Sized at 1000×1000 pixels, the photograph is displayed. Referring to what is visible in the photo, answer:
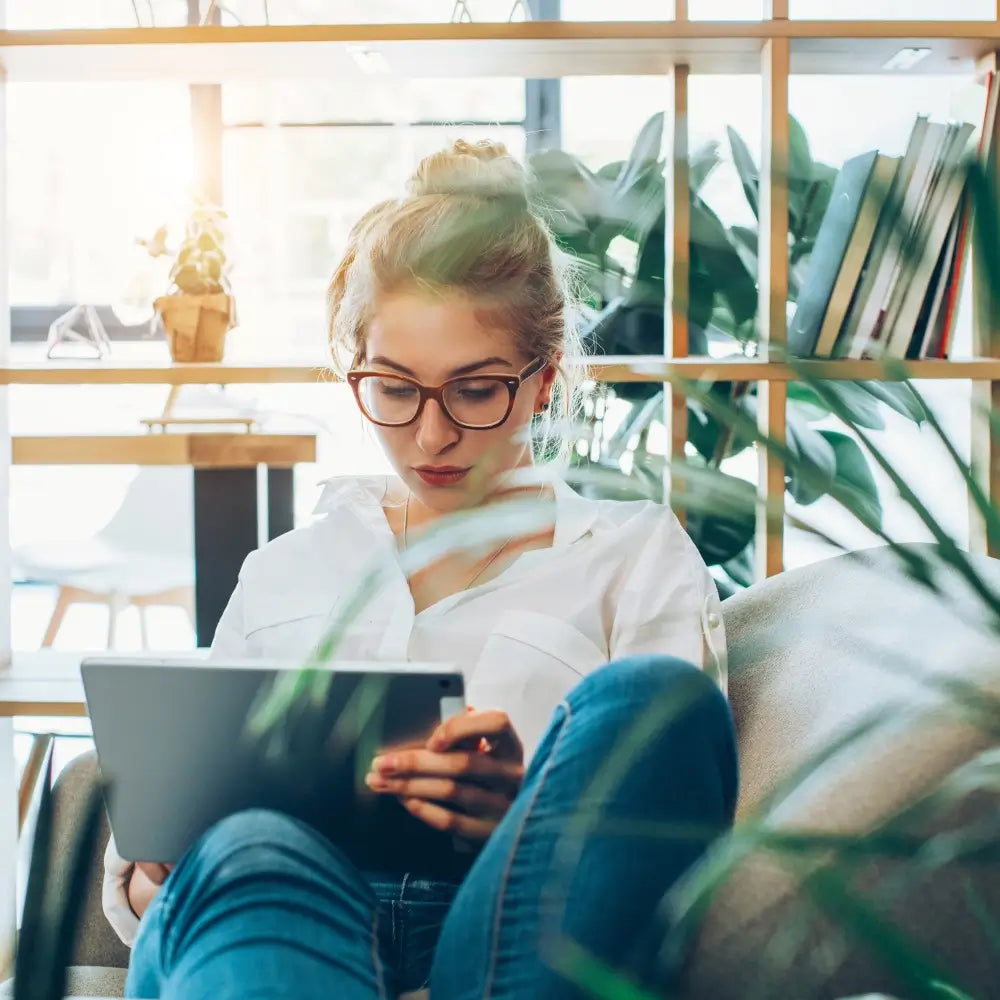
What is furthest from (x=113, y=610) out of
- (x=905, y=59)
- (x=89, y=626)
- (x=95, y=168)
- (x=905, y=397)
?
(x=905, y=397)

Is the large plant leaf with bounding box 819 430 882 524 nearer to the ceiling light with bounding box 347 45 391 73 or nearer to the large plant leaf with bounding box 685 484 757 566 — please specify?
the large plant leaf with bounding box 685 484 757 566

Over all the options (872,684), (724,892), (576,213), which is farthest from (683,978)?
(576,213)

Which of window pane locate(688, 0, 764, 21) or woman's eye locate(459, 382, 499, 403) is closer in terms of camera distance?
woman's eye locate(459, 382, 499, 403)

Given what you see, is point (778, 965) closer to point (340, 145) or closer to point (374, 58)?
point (374, 58)

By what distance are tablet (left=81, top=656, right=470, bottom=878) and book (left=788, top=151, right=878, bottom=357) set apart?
0.95 metres

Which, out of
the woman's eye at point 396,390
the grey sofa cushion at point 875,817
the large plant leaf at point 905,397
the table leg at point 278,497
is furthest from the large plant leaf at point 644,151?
the grey sofa cushion at point 875,817

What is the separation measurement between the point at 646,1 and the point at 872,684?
2338 millimetres

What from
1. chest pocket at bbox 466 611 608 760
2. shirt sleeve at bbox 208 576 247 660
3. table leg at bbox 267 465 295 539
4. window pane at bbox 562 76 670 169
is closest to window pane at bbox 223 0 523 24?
window pane at bbox 562 76 670 169

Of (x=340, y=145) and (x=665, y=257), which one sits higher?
(x=340, y=145)

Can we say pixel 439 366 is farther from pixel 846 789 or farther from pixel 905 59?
pixel 905 59

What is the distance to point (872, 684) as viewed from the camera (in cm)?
105

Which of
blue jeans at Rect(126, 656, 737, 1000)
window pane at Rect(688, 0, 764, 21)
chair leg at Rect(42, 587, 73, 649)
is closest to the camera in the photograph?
blue jeans at Rect(126, 656, 737, 1000)

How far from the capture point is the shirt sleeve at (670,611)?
125cm

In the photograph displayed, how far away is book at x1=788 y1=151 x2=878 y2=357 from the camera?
157cm
